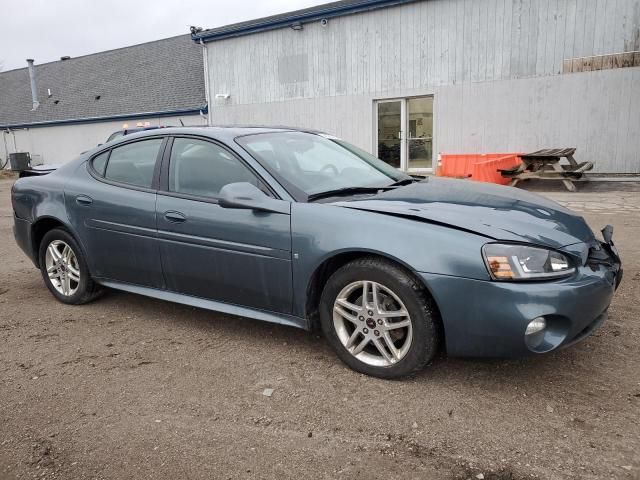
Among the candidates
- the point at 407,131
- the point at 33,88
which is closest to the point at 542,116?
the point at 407,131

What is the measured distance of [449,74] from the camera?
1433 centimetres

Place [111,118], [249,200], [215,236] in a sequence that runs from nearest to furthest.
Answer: [249,200] < [215,236] < [111,118]

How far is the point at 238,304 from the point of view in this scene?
3545 millimetres

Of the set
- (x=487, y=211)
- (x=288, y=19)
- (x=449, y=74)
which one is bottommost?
(x=487, y=211)

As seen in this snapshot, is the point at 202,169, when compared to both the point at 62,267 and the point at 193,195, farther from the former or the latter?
the point at 62,267

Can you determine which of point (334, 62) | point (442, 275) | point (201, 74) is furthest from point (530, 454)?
point (201, 74)

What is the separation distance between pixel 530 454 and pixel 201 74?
77.0 feet

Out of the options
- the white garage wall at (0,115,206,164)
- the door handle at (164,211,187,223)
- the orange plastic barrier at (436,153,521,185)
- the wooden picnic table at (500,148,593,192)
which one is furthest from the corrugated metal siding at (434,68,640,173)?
the white garage wall at (0,115,206,164)

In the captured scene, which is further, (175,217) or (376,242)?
(175,217)

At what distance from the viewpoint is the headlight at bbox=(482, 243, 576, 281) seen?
2684mm

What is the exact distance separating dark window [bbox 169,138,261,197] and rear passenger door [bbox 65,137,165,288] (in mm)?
181

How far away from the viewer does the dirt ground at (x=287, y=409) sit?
7.69ft

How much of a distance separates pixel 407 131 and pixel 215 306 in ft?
42.1

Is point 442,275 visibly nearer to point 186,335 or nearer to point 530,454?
point 530,454
